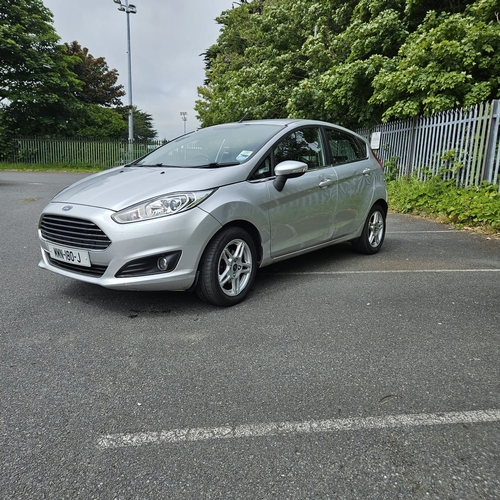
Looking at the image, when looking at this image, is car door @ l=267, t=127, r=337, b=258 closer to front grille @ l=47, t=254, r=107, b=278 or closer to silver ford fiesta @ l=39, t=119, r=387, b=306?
silver ford fiesta @ l=39, t=119, r=387, b=306

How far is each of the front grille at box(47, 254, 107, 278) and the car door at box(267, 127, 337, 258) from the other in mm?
1532

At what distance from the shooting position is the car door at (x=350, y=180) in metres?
4.85

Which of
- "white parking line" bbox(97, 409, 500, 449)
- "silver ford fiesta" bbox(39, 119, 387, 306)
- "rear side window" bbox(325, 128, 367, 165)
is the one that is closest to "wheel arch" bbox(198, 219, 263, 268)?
"silver ford fiesta" bbox(39, 119, 387, 306)

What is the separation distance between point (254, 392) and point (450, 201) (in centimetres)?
712

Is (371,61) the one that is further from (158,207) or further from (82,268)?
(82,268)

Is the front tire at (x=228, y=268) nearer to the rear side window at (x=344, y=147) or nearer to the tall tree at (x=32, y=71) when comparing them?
the rear side window at (x=344, y=147)

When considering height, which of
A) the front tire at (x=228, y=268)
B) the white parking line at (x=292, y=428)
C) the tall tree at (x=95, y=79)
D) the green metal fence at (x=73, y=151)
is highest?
the tall tree at (x=95, y=79)

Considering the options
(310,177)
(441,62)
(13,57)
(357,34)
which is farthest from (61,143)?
(310,177)

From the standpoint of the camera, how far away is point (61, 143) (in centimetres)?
2595

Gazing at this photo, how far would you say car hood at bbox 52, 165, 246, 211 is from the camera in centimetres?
339

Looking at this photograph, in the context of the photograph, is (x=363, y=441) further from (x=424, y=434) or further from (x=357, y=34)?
(x=357, y=34)

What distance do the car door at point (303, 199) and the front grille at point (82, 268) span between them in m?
1.53

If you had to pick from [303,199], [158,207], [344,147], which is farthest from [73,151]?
[158,207]

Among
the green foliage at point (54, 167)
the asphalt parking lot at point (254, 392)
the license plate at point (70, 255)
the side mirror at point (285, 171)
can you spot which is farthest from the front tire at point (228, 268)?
the green foliage at point (54, 167)
